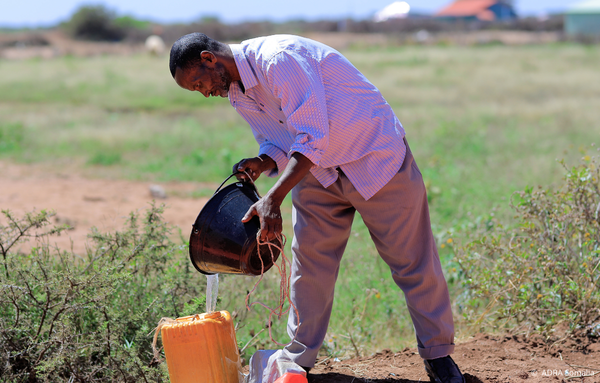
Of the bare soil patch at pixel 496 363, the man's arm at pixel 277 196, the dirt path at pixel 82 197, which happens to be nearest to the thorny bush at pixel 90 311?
the man's arm at pixel 277 196

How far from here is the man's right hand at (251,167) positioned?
97.4 inches

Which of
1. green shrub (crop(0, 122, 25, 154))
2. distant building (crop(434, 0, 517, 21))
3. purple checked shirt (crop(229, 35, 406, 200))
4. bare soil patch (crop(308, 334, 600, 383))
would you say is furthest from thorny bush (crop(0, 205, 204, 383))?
distant building (crop(434, 0, 517, 21))

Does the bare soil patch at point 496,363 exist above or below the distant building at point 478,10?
below

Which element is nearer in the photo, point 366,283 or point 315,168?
point 315,168

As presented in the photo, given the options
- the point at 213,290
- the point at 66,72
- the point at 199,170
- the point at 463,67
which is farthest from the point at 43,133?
the point at 463,67

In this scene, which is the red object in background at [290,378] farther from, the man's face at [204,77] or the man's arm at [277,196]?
the man's face at [204,77]

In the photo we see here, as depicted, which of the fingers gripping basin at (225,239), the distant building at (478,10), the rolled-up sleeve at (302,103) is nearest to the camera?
the rolled-up sleeve at (302,103)

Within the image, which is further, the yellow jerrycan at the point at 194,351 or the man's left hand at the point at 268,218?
the yellow jerrycan at the point at 194,351

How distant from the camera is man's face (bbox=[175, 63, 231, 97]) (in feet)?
7.21

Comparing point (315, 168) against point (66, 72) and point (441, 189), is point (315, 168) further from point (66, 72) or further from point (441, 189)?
point (66, 72)

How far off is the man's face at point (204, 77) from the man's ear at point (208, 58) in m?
0.01

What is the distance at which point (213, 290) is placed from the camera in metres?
2.48

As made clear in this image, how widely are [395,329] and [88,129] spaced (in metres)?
8.55

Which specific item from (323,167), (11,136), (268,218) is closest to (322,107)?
(323,167)
